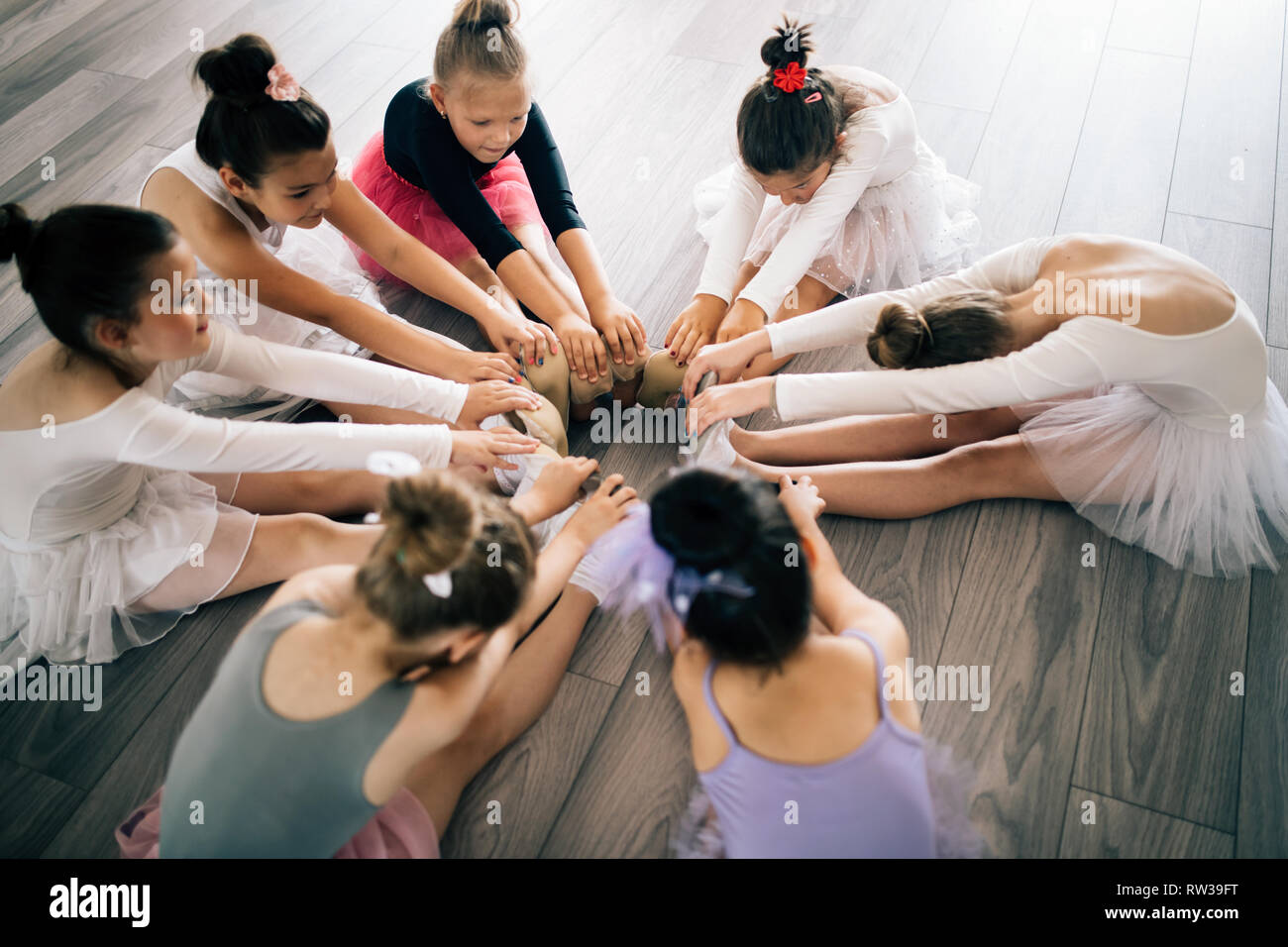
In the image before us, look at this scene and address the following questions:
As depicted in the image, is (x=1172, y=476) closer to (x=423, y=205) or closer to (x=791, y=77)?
(x=791, y=77)

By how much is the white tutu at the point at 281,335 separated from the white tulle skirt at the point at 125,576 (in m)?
0.20

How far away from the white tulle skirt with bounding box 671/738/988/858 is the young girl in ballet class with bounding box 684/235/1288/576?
411 millimetres

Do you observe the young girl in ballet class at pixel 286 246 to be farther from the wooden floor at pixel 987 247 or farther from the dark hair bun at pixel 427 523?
the dark hair bun at pixel 427 523

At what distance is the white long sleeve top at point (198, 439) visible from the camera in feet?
3.56

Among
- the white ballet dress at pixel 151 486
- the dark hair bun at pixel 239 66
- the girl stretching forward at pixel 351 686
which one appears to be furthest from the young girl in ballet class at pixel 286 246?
the girl stretching forward at pixel 351 686

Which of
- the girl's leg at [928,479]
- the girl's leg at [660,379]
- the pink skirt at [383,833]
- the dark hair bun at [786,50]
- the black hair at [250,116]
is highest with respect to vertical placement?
the dark hair bun at [786,50]

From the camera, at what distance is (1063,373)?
3.87 ft

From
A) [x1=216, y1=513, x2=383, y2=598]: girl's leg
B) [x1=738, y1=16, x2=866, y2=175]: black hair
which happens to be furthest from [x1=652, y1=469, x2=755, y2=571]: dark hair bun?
[x1=738, y1=16, x2=866, y2=175]: black hair

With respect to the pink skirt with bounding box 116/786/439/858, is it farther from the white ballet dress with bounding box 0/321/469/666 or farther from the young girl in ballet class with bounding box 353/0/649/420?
the young girl in ballet class with bounding box 353/0/649/420

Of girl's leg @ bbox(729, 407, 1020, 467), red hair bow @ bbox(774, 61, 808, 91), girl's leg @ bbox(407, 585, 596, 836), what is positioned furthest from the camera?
girl's leg @ bbox(729, 407, 1020, 467)

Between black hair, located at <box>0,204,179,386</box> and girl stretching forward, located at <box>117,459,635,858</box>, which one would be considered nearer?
girl stretching forward, located at <box>117,459,635,858</box>

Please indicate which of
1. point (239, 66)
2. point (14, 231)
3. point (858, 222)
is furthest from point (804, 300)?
point (14, 231)

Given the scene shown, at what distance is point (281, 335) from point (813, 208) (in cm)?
92

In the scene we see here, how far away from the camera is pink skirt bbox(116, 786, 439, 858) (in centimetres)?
101
